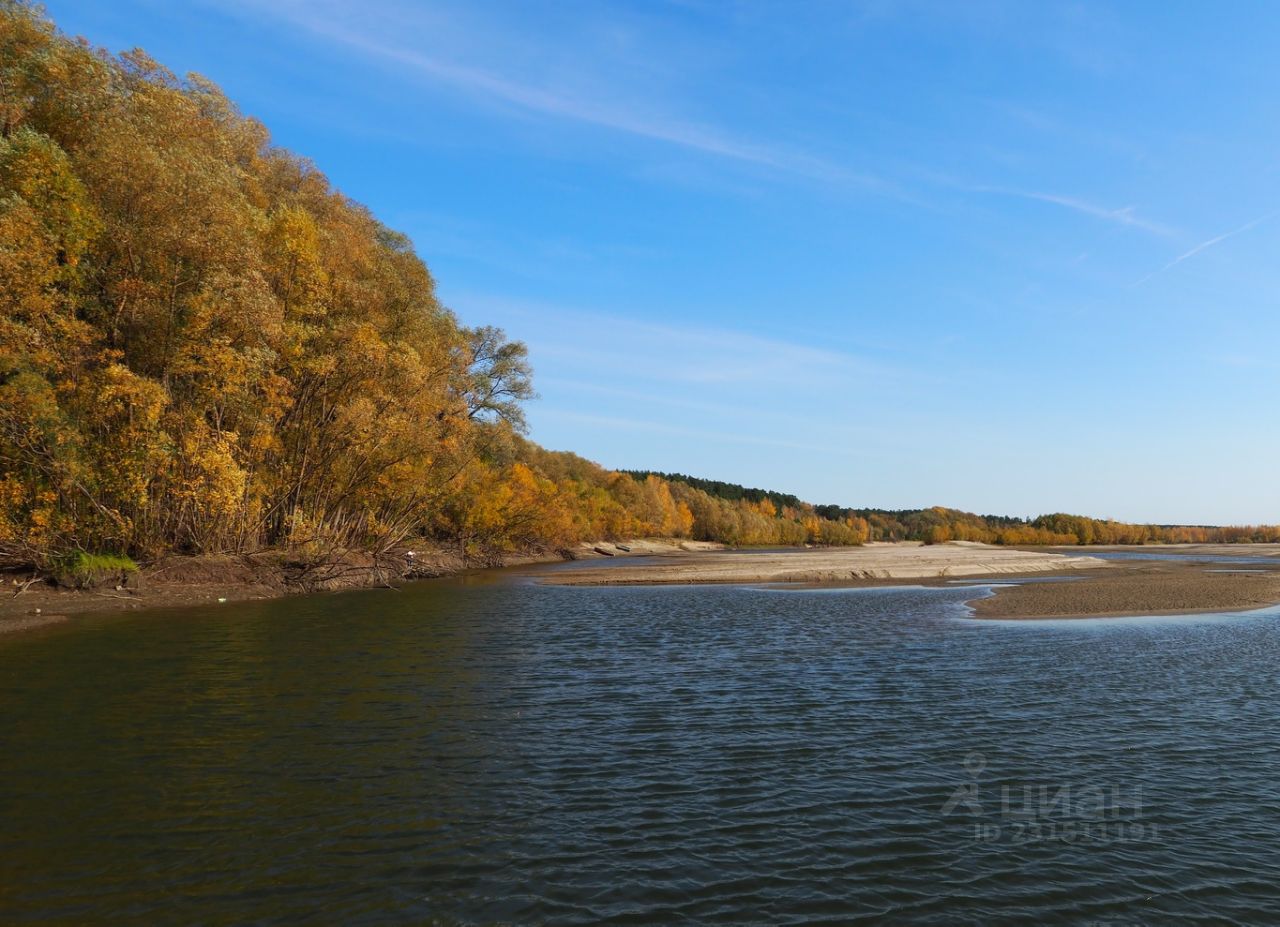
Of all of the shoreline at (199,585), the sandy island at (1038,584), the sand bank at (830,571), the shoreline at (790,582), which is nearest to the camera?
A: the shoreline at (199,585)

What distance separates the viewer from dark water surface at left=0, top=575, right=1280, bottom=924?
28.9 feet

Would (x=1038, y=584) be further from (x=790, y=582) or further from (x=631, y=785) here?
(x=631, y=785)

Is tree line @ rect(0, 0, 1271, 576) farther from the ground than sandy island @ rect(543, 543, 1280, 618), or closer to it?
farther from the ground

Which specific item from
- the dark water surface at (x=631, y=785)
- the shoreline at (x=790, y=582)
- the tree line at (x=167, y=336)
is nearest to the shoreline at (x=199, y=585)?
the shoreline at (x=790, y=582)

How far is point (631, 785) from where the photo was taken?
12523mm

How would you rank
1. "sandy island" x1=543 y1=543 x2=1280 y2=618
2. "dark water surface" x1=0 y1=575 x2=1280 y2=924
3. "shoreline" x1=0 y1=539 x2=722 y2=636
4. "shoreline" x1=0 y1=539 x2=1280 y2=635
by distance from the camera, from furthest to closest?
1. "sandy island" x1=543 y1=543 x2=1280 y2=618
2. "shoreline" x1=0 y1=539 x2=1280 y2=635
3. "shoreline" x1=0 y1=539 x2=722 y2=636
4. "dark water surface" x1=0 y1=575 x2=1280 y2=924

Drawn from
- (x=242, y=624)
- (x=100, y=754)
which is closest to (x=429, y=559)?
(x=242, y=624)

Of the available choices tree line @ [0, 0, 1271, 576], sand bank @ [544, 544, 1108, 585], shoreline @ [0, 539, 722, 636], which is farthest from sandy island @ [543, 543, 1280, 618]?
tree line @ [0, 0, 1271, 576]

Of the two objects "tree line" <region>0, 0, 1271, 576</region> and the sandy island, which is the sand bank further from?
"tree line" <region>0, 0, 1271, 576</region>

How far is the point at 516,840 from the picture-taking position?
33.9 feet

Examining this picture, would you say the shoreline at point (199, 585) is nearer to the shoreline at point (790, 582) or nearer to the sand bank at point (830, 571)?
the shoreline at point (790, 582)

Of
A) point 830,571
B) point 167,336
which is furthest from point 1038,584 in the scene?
point 167,336

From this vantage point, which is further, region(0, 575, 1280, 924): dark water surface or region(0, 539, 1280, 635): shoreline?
region(0, 539, 1280, 635): shoreline

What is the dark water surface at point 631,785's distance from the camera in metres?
8.81
